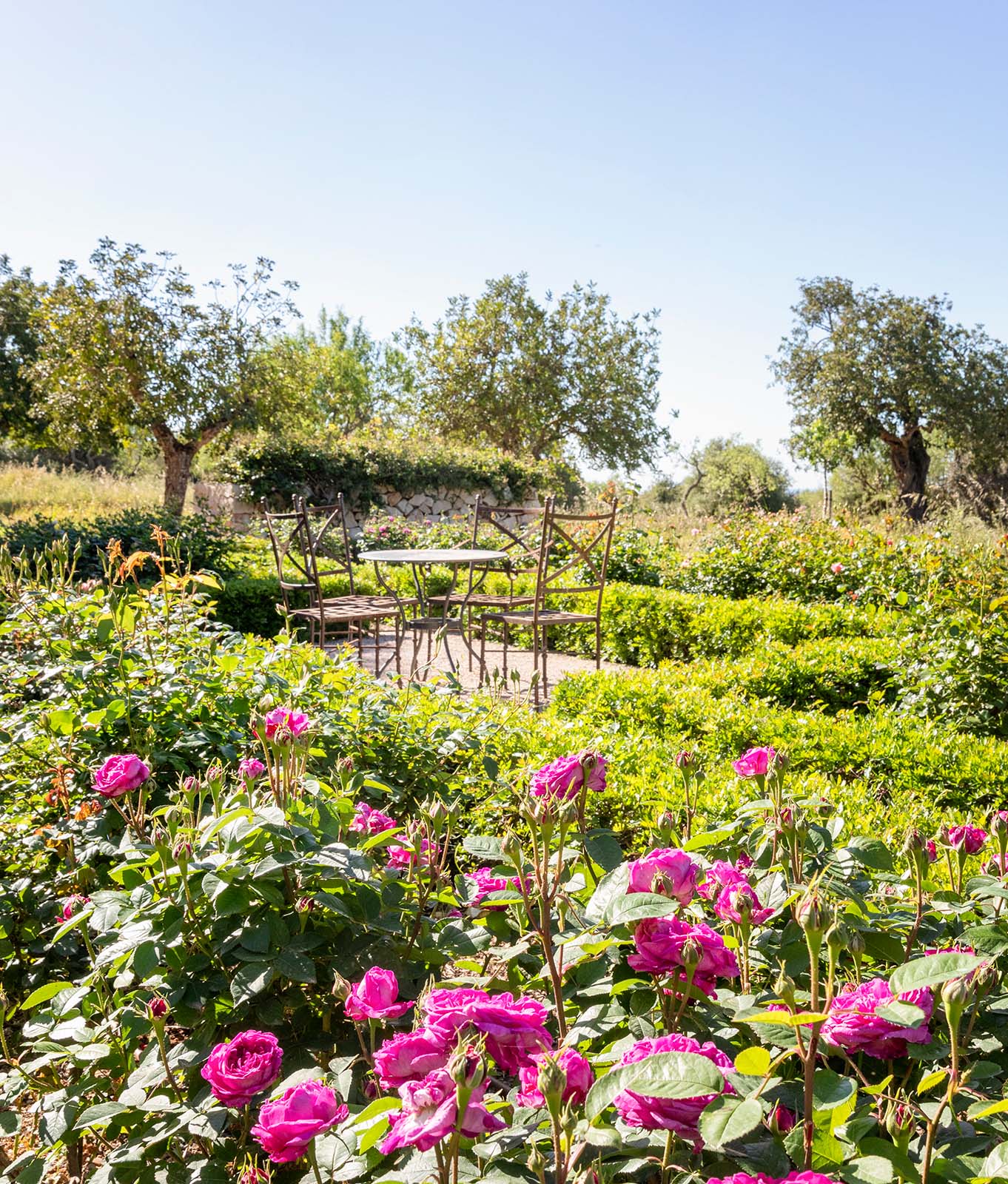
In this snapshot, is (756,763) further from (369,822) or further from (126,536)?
(126,536)

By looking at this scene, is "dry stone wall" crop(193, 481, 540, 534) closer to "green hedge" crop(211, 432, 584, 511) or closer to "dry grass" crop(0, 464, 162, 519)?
"green hedge" crop(211, 432, 584, 511)

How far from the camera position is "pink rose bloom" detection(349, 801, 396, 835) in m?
1.34

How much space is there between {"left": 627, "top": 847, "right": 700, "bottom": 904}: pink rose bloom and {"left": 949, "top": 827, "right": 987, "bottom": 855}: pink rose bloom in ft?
1.44

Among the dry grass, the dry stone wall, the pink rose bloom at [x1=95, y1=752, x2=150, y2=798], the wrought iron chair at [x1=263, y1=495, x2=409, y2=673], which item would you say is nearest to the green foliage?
the wrought iron chair at [x1=263, y1=495, x2=409, y2=673]

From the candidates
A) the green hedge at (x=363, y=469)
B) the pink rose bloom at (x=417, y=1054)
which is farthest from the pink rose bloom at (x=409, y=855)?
the green hedge at (x=363, y=469)

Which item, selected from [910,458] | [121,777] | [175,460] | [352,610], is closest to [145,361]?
[175,460]

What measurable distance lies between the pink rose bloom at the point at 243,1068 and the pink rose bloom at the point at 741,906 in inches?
20.7

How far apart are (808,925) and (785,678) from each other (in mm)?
4216

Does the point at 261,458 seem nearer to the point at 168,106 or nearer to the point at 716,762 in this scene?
the point at 168,106

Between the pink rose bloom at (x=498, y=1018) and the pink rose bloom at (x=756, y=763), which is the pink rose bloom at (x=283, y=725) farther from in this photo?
the pink rose bloom at (x=756, y=763)

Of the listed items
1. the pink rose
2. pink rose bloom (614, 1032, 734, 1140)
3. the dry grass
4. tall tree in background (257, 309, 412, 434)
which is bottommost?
pink rose bloom (614, 1032, 734, 1140)

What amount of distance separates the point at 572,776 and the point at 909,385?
74.5 ft

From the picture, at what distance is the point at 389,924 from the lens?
1.22 m

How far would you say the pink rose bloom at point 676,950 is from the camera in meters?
0.85
